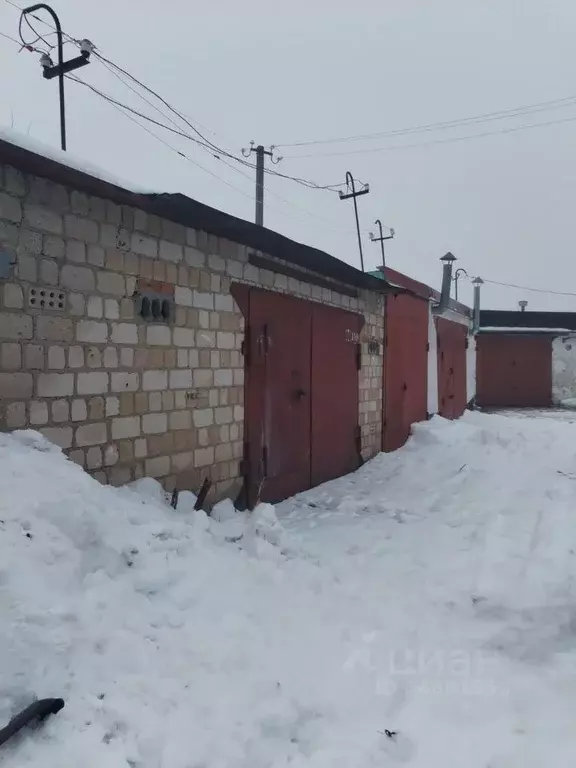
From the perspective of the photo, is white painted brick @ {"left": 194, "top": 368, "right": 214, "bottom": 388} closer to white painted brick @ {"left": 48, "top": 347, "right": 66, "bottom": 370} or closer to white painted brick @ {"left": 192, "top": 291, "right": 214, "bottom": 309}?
white painted brick @ {"left": 192, "top": 291, "right": 214, "bottom": 309}

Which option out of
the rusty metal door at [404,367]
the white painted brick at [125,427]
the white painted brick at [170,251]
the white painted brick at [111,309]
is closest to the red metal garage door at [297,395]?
the white painted brick at [170,251]

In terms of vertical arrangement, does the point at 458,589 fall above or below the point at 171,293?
below

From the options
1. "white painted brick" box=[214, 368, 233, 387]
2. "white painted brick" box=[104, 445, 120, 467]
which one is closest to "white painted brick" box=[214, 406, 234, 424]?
"white painted brick" box=[214, 368, 233, 387]

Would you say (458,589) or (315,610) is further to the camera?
(458,589)

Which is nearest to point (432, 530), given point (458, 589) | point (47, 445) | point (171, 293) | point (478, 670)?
point (458, 589)

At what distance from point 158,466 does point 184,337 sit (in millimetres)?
1130

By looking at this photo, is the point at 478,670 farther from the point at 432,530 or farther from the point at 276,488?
the point at 276,488

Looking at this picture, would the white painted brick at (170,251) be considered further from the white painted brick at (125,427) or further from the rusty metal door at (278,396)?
the white painted brick at (125,427)

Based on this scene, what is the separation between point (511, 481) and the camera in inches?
295

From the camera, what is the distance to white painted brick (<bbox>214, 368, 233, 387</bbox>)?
5.53m

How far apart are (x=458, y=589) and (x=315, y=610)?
3.87 ft

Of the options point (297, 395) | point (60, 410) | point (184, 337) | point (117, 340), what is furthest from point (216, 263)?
point (60, 410)

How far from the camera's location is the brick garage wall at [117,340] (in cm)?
370

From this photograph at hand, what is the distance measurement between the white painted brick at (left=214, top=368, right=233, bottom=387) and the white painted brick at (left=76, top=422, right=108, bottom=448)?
1438mm
